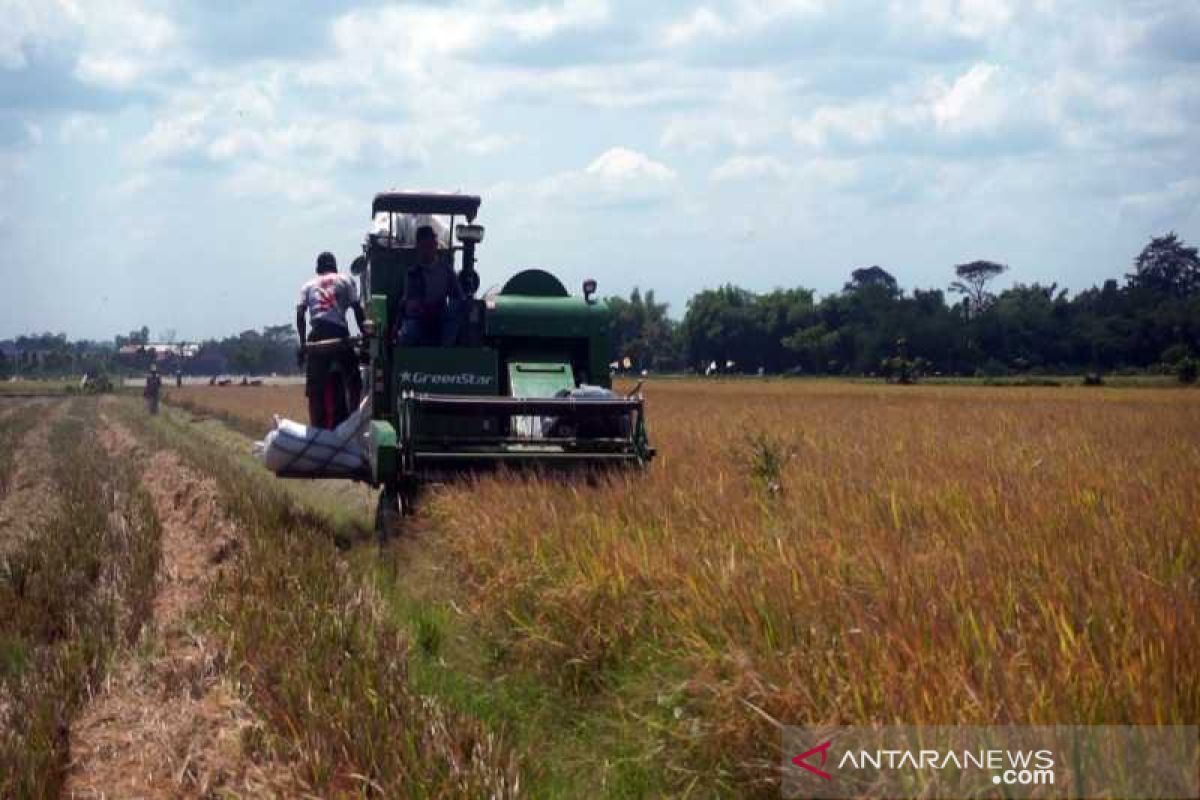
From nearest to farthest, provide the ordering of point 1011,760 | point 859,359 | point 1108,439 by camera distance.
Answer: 1. point 1011,760
2. point 1108,439
3. point 859,359

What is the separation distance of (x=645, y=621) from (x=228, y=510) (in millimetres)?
A: 6052

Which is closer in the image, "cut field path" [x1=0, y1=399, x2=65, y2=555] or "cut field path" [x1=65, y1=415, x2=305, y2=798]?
"cut field path" [x1=65, y1=415, x2=305, y2=798]

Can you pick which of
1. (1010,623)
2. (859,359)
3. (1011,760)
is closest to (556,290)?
(1010,623)

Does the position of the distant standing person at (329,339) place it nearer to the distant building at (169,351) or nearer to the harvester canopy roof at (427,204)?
the harvester canopy roof at (427,204)

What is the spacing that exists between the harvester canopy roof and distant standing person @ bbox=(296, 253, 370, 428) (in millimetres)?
742

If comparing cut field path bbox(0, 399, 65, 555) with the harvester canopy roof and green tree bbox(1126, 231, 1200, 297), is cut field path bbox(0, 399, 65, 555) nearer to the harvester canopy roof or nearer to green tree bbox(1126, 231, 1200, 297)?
the harvester canopy roof

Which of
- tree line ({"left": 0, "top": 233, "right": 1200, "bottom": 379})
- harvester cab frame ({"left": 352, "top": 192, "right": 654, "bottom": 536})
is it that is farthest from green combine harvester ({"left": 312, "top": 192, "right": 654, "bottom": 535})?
tree line ({"left": 0, "top": 233, "right": 1200, "bottom": 379})

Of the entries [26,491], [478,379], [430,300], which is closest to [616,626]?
[478,379]

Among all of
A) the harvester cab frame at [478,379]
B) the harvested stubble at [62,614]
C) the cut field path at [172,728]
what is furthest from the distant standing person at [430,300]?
the cut field path at [172,728]

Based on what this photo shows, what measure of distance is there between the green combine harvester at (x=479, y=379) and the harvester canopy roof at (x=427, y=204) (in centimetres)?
1

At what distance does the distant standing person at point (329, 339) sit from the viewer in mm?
10859

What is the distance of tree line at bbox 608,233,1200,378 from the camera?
55200mm

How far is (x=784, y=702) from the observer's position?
416cm

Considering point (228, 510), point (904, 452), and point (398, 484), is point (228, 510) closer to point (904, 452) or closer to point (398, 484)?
point (398, 484)
